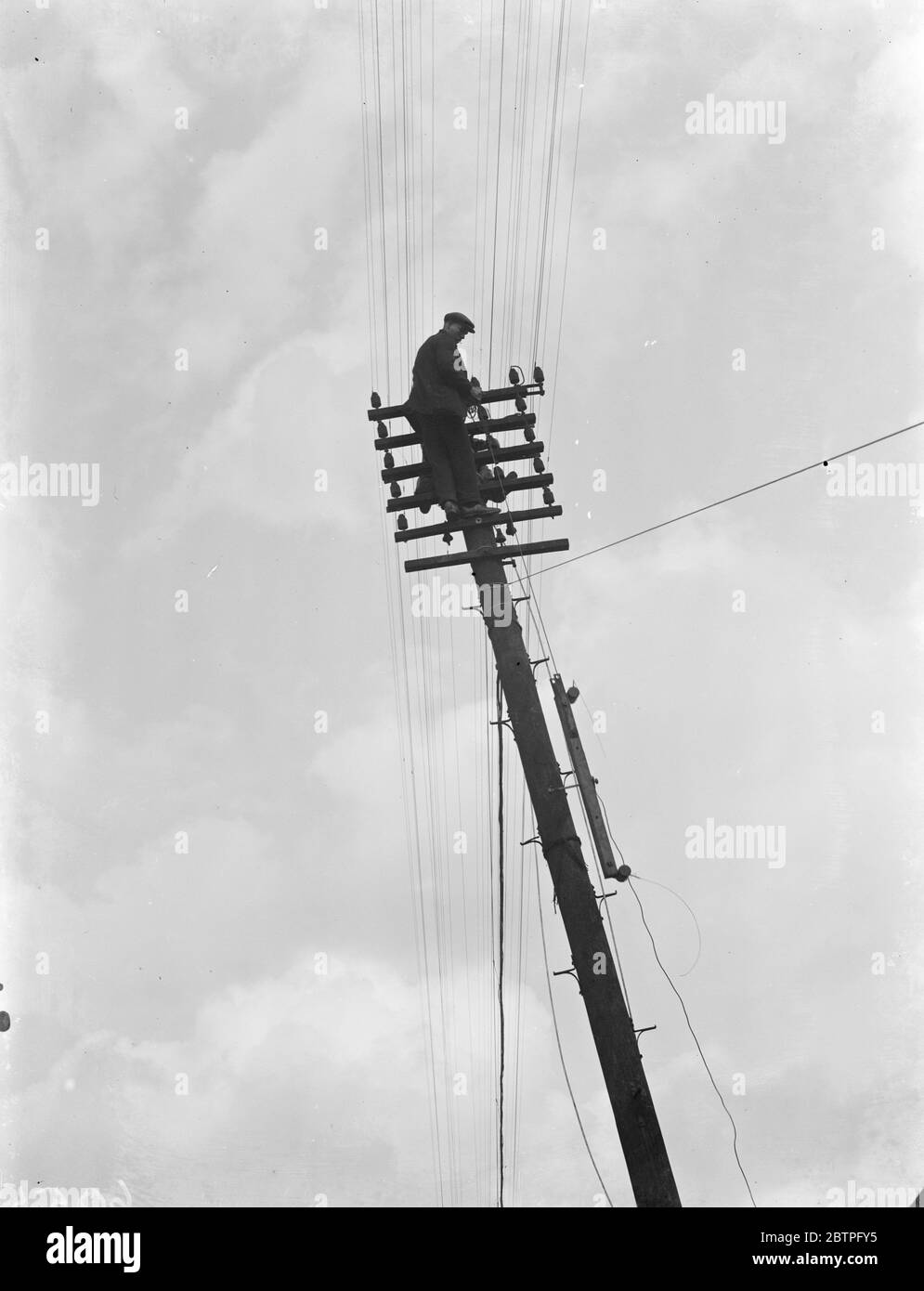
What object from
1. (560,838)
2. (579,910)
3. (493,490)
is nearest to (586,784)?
(560,838)

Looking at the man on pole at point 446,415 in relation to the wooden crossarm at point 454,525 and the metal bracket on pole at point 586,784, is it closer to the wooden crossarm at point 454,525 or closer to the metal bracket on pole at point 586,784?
the wooden crossarm at point 454,525

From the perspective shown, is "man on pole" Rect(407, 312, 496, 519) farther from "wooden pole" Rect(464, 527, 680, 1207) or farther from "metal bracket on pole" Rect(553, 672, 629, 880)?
"metal bracket on pole" Rect(553, 672, 629, 880)

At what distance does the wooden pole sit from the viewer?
27.8 feet

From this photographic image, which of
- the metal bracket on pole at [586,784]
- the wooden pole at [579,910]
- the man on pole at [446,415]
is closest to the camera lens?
the wooden pole at [579,910]

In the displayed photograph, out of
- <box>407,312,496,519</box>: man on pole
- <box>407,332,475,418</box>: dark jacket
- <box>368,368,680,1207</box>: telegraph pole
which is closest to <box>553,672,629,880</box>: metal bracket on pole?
<box>368,368,680,1207</box>: telegraph pole

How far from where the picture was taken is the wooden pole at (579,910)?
8.48 m

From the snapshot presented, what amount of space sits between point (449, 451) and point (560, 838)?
328 cm

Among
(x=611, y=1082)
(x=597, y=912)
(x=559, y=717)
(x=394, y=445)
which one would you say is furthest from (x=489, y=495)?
(x=611, y=1082)

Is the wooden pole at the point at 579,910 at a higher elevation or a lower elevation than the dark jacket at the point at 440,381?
lower

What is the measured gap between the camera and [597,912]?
29.7 ft

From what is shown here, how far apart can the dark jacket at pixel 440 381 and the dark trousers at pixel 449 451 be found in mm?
84

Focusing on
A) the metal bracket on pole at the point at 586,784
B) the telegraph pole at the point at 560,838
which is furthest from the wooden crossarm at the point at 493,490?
the metal bracket on pole at the point at 586,784

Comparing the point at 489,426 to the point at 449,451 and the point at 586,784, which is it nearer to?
the point at 449,451

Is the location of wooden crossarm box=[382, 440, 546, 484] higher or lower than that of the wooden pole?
higher
